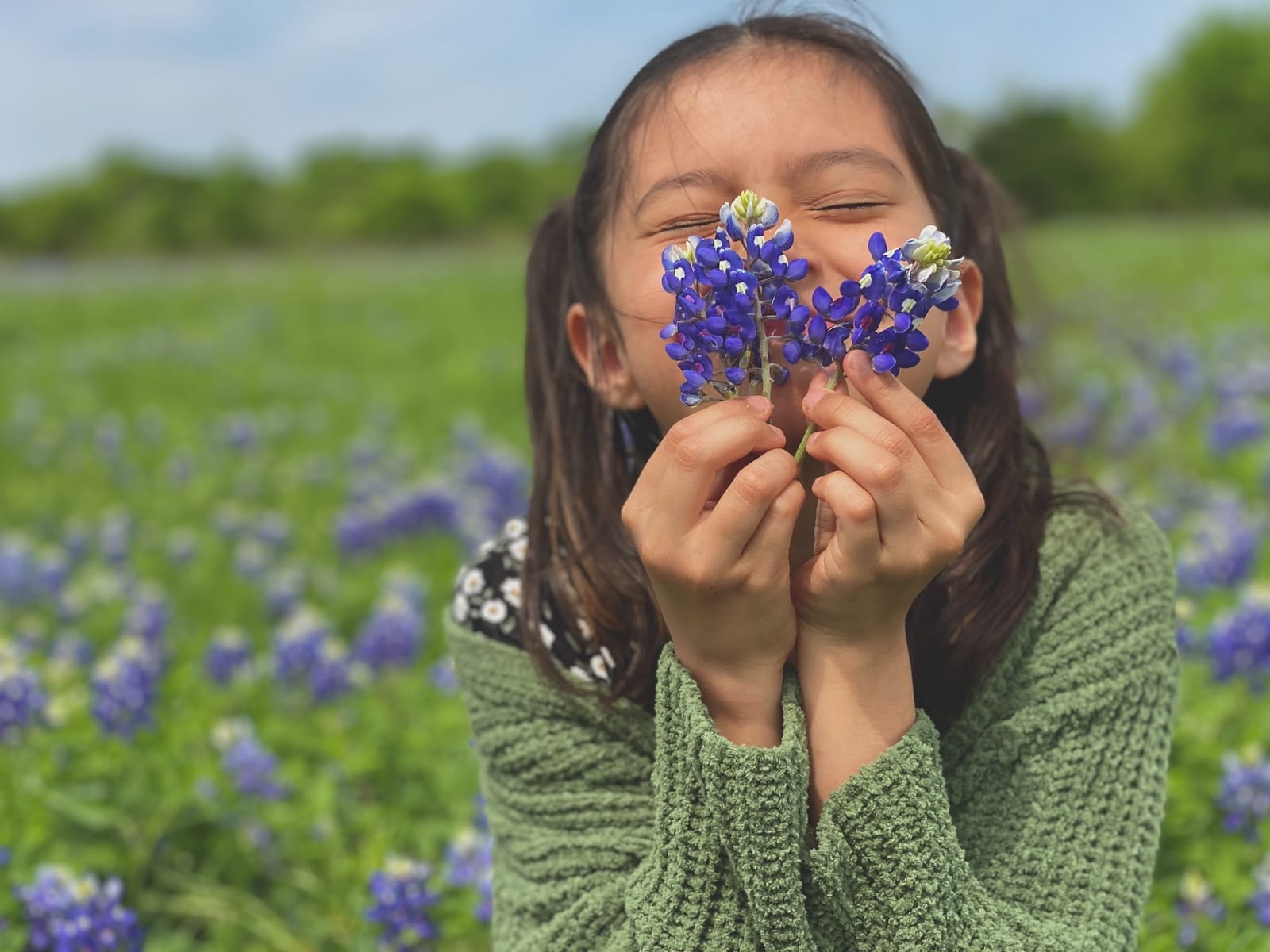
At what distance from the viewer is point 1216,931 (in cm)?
229

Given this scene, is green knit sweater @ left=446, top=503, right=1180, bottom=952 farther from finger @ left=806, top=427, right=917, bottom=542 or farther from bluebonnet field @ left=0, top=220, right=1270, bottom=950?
bluebonnet field @ left=0, top=220, right=1270, bottom=950

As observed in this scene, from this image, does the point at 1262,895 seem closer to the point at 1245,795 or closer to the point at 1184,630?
the point at 1245,795

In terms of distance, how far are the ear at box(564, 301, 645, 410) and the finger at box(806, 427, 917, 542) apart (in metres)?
0.51

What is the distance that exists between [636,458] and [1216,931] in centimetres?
132

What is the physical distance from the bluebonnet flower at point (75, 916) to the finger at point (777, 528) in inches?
58.4

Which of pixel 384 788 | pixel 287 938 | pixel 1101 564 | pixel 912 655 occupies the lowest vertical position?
pixel 287 938

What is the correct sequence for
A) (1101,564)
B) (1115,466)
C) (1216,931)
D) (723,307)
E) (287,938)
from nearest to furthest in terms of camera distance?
(723,307) → (1101,564) → (1216,931) → (287,938) → (1115,466)

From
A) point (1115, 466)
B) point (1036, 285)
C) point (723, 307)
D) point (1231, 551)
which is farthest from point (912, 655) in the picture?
point (1115, 466)

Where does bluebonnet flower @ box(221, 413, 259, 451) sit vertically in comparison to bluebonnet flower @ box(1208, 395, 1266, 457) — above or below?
above

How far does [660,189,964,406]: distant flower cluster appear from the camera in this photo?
4.09ft

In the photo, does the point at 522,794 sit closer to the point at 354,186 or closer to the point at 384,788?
the point at 384,788

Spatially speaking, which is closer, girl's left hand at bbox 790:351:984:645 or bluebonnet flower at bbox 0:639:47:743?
girl's left hand at bbox 790:351:984:645

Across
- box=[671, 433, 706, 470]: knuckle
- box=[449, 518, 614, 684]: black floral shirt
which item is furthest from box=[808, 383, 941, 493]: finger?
box=[449, 518, 614, 684]: black floral shirt

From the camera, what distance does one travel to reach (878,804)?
1.45 meters
